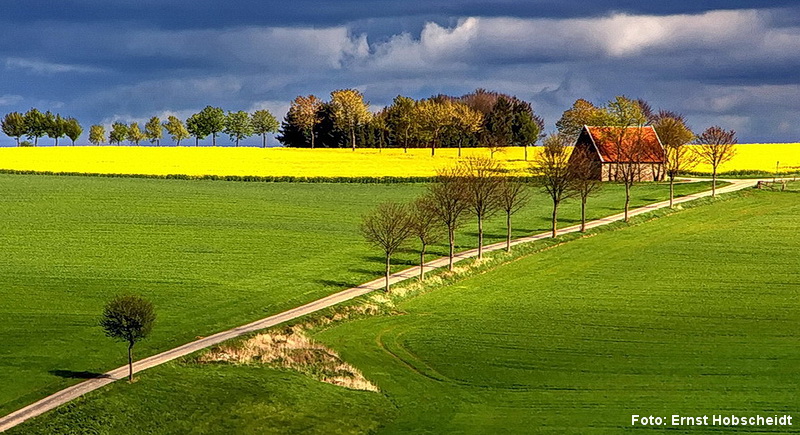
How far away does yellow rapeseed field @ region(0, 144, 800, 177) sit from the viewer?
13638 centimetres

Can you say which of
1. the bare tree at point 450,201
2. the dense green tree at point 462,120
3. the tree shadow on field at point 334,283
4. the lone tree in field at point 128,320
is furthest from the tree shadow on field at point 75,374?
the dense green tree at point 462,120

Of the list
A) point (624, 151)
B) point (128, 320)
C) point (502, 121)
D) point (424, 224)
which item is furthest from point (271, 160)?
point (128, 320)

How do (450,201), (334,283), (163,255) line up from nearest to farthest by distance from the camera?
(334,283) < (163,255) < (450,201)

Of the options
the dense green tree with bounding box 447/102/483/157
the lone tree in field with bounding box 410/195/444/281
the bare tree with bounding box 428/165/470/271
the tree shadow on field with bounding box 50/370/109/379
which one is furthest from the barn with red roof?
the tree shadow on field with bounding box 50/370/109/379

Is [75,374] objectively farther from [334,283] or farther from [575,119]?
[575,119]

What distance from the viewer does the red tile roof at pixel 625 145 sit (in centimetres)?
12706

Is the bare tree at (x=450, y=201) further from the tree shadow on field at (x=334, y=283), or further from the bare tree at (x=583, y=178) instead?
the bare tree at (x=583, y=178)

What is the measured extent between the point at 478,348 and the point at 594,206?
61119mm

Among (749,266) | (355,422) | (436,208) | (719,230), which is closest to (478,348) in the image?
(355,422)

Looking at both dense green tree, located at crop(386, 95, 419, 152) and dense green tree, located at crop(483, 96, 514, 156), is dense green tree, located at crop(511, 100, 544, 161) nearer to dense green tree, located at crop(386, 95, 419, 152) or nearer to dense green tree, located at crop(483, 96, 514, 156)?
dense green tree, located at crop(483, 96, 514, 156)

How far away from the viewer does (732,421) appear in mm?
36531

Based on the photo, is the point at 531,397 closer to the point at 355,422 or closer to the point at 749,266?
the point at 355,422

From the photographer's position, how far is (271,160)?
156 metres

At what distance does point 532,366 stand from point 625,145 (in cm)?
8659
